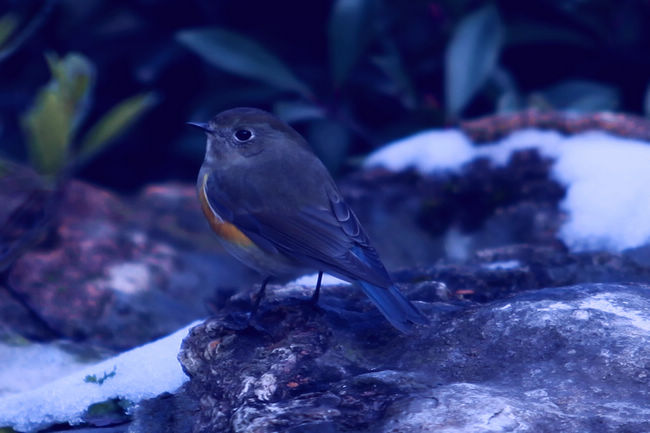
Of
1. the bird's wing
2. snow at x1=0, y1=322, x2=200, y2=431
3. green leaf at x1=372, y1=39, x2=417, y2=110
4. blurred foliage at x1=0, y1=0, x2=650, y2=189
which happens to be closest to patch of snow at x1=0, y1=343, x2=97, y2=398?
snow at x1=0, y1=322, x2=200, y2=431

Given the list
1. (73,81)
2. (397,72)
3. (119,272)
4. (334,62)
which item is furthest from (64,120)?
(397,72)

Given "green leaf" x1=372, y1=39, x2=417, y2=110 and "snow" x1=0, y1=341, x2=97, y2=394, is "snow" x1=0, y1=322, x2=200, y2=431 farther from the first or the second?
"green leaf" x1=372, y1=39, x2=417, y2=110

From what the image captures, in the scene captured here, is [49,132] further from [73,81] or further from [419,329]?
[419,329]

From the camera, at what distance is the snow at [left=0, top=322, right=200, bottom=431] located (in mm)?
2777

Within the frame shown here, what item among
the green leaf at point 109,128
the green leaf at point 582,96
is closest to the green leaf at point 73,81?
the green leaf at point 109,128

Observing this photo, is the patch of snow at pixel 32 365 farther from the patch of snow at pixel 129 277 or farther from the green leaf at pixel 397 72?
the green leaf at pixel 397 72

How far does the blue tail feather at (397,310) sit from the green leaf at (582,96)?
3.20 metres

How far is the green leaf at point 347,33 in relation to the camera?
5.14 m

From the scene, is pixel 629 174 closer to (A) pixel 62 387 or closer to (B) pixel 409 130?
(B) pixel 409 130

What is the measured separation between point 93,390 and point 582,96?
3.81 meters

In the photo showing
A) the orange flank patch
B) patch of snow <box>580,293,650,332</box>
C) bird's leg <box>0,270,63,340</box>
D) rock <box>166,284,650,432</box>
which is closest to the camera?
rock <box>166,284,650,432</box>

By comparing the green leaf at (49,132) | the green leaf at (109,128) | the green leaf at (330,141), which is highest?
the green leaf at (330,141)

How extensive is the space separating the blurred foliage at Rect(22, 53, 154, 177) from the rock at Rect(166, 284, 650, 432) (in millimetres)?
1939

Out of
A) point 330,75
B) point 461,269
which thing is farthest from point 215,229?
point 330,75
